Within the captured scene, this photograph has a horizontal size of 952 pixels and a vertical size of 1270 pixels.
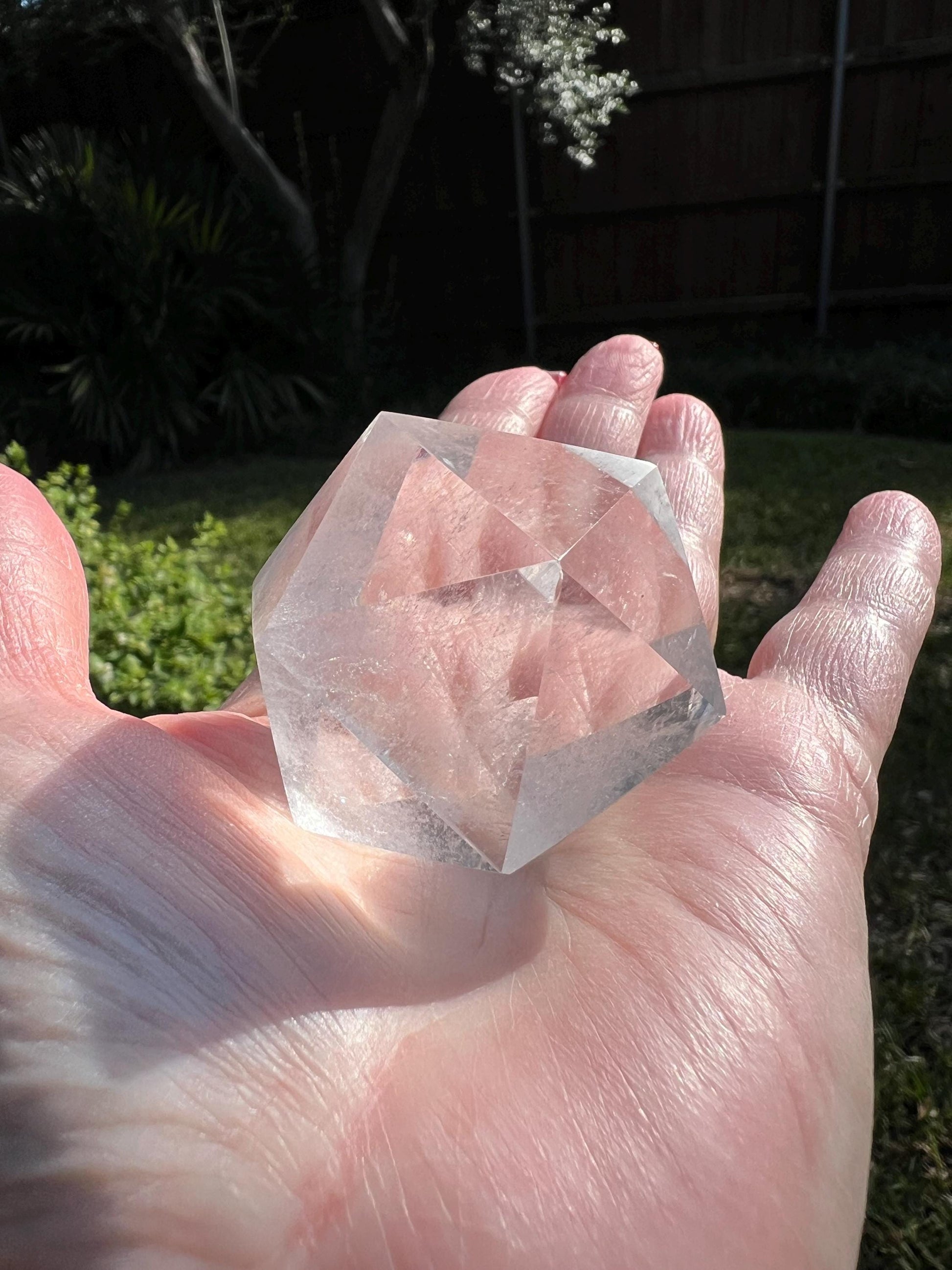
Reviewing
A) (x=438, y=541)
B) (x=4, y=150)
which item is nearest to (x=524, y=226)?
(x=4, y=150)

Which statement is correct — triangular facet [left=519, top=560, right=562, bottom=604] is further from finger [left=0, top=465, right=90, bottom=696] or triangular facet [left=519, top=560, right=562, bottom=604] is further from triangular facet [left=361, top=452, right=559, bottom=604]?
finger [left=0, top=465, right=90, bottom=696]

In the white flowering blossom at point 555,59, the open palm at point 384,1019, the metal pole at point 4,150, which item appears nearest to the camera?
the open palm at point 384,1019

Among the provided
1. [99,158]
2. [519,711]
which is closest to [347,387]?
[99,158]

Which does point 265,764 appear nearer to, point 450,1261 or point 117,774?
point 117,774

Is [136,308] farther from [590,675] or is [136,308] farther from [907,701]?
[590,675]

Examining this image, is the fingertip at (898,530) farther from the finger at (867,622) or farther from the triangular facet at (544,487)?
the triangular facet at (544,487)

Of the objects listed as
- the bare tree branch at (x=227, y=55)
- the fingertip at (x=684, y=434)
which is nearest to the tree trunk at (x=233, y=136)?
the bare tree branch at (x=227, y=55)
